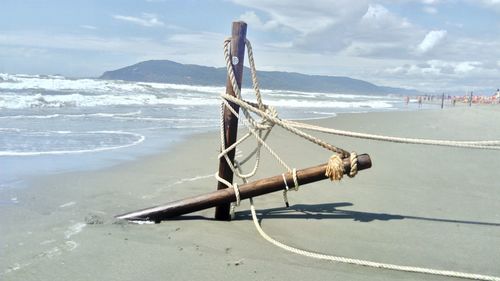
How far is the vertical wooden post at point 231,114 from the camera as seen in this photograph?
13.3 ft

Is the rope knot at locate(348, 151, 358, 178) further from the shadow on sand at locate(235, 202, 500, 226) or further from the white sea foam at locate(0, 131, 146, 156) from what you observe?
the white sea foam at locate(0, 131, 146, 156)

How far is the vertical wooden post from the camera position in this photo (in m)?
4.05

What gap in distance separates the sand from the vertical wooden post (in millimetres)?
141

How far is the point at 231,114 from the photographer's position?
4168 mm

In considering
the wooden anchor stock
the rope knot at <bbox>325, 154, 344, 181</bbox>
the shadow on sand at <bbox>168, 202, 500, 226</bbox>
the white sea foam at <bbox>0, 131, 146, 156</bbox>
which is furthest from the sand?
the white sea foam at <bbox>0, 131, 146, 156</bbox>

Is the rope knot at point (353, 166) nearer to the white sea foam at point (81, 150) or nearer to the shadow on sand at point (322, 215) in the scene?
the shadow on sand at point (322, 215)

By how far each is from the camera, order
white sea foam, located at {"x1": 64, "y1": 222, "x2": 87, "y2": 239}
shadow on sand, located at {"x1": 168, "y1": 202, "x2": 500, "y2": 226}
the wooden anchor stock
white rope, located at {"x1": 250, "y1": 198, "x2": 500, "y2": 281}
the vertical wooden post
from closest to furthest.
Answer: white rope, located at {"x1": 250, "y1": 198, "x2": 500, "y2": 281}, white sea foam, located at {"x1": 64, "y1": 222, "x2": 87, "y2": 239}, the wooden anchor stock, the vertical wooden post, shadow on sand, located at {"x1": 168, "y1": 202, "x2": 500, "y2": 226}

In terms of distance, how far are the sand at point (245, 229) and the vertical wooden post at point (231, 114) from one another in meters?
0.14

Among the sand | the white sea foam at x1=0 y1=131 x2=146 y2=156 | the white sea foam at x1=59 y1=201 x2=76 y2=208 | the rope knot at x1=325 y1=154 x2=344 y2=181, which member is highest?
the rope knot at x1=325 y1=154 x2=344 y2=181

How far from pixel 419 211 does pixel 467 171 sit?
284 centimetres

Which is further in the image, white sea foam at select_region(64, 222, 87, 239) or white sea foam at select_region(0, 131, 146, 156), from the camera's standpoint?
white sea foam at select_region(0, 131, 146, 156)

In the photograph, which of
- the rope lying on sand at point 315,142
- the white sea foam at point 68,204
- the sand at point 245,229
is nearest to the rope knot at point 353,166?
the rope lying on sand at point 315,142

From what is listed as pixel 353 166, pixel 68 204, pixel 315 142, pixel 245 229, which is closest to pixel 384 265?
pixel 353 166

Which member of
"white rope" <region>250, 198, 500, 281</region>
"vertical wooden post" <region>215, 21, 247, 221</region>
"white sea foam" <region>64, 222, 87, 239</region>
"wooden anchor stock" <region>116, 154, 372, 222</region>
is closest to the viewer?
"white rope" <region>250, 198, 500, 281</region>
